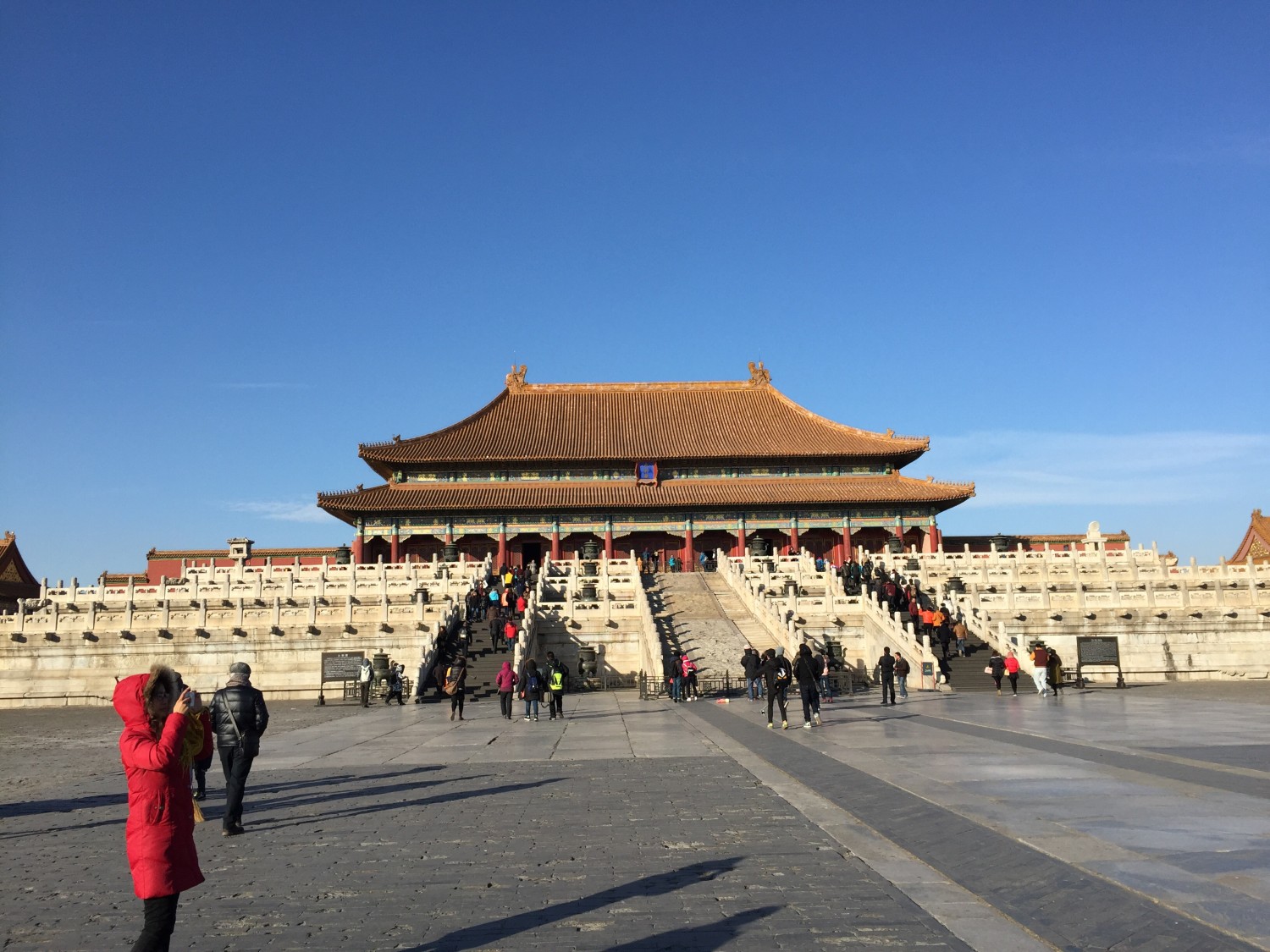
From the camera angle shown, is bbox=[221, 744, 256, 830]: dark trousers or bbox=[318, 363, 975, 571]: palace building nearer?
bbox=[221, 744, 256, 830]: dark trousers

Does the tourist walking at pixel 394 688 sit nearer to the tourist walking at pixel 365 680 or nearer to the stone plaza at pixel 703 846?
the tourist walking at pixel 365 680

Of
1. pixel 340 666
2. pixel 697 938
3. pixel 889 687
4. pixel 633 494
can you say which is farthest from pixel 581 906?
pixel 633 494

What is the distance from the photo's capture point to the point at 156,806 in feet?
14.5

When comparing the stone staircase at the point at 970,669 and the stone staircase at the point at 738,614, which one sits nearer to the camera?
the stone staircase at the point at 970,669

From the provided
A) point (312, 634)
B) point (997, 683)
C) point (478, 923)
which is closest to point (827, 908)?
point (478, 923)

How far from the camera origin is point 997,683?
21.2m

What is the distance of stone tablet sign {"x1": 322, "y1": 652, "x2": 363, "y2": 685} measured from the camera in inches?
890

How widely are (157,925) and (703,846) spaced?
3.82 metres

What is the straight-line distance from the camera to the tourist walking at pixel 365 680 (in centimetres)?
2209

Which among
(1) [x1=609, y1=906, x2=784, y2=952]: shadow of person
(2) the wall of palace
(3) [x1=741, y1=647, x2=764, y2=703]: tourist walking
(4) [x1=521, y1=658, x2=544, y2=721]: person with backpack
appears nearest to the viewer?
(1) [x1=609, y1=906, x2=784, y2=952]: shadow of person

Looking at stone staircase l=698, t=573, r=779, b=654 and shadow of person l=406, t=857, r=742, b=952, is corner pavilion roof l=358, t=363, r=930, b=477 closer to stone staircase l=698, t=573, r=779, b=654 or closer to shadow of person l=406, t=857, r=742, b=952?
stone staircase l=698, t=573, r=779, b=654

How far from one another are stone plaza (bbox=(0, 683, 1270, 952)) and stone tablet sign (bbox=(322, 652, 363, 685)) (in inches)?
346

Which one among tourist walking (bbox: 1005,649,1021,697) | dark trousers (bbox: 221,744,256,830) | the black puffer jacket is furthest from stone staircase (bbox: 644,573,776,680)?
dark trousers (bbox: 221,744,256,830)

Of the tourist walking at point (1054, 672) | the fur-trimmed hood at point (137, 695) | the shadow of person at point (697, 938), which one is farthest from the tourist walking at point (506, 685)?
the fur-trimmed hood at point (137, 695)
